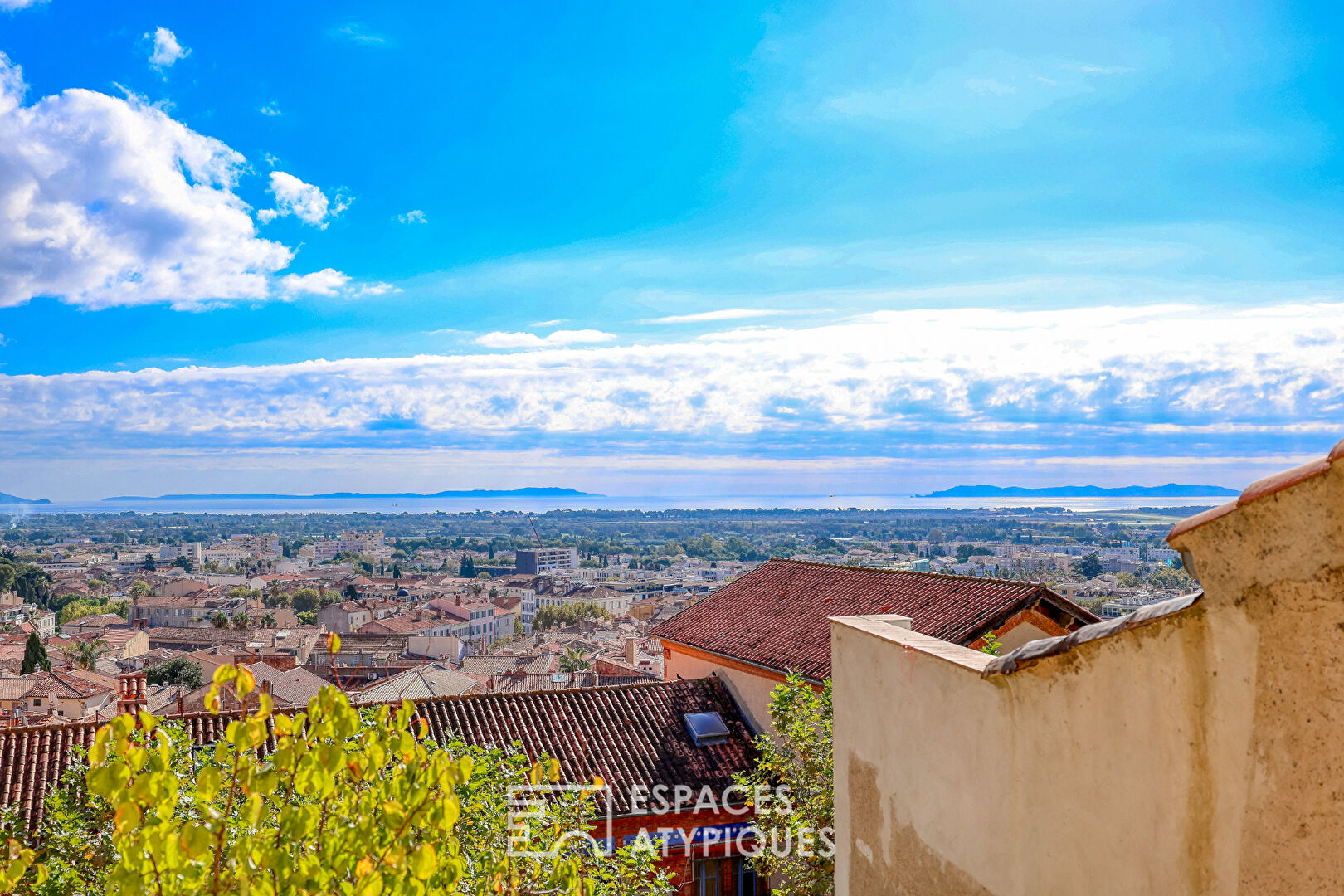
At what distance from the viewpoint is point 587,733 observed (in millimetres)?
13016

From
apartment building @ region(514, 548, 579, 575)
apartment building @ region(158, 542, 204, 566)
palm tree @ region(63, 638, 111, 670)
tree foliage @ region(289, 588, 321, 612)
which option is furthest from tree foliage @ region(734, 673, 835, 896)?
apartment building @ region(158, 542, 204, 566)

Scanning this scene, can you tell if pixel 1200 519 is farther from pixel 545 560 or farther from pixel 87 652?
pixel 545 560

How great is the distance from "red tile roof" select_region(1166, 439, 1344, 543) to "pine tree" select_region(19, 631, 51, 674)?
6241 centimetres

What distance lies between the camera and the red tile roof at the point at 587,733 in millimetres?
11414

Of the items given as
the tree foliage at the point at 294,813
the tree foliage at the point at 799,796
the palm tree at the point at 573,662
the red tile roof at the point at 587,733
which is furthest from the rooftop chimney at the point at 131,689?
the palm tree at the point at 573,662

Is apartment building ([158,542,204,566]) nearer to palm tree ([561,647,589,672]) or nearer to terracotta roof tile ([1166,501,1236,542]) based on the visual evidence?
palm tree ([561,647,589,672])

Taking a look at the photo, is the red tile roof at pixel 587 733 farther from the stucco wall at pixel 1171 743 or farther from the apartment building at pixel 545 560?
the apartment building at pixel 545 560

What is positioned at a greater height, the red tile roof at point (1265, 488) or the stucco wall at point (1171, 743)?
the red tile roof at point (1265, 488)

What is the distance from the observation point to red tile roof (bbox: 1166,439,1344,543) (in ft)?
6.78

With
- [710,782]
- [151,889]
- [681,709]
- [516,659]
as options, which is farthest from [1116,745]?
[516,659]

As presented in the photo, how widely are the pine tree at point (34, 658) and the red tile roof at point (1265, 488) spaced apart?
62.4m

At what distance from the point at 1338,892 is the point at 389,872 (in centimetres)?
238

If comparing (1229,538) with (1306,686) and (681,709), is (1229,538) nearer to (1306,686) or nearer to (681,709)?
(1306,686)

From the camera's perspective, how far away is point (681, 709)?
1384cm
